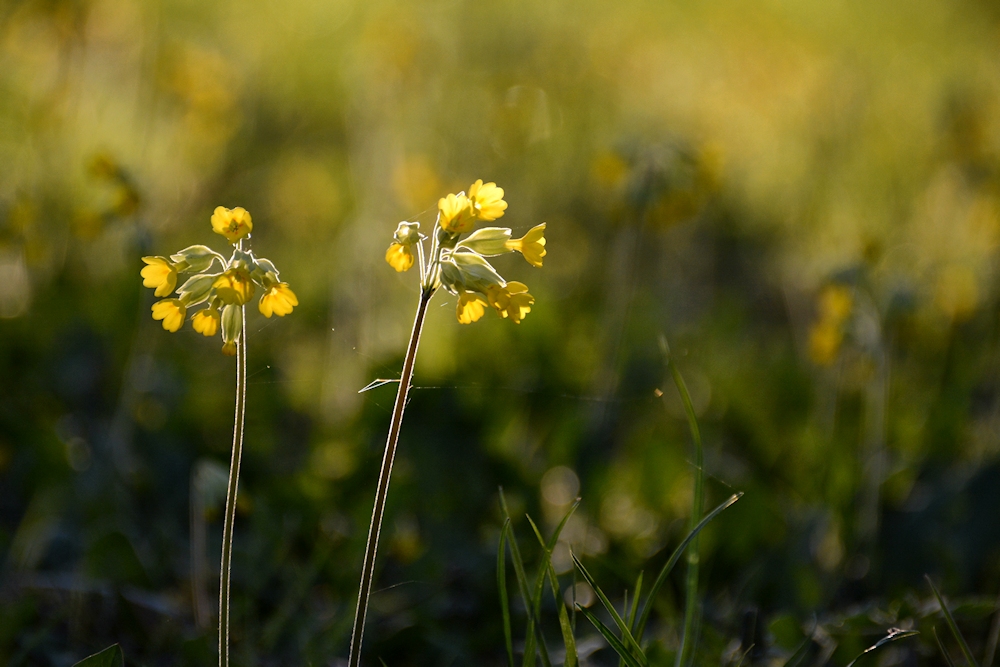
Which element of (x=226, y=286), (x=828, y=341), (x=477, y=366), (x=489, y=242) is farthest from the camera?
(x=477, y=366)

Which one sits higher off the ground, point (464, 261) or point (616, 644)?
point (464, 261)

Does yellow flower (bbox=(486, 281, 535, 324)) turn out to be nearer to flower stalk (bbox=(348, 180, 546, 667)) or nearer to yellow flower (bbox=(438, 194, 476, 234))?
flower stalk (bbox=(348, 180, 546, 667))

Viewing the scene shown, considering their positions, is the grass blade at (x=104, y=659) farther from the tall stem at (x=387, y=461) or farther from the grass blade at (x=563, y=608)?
the grass blade at (x=563, y=608)

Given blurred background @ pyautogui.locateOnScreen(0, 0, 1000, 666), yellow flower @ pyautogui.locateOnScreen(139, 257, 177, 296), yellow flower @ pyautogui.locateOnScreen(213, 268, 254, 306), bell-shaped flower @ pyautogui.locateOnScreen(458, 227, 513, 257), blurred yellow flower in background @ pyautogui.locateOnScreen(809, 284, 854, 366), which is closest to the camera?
yellow flower @ pyautogui.locateOnScreen(213, 268, 254, 306)

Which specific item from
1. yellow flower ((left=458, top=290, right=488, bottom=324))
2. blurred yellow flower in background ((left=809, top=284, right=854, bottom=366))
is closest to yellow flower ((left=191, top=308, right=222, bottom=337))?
yellow flower ((left=458, top=290, right=488, bottom=324))

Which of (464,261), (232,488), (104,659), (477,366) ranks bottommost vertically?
(477,366)

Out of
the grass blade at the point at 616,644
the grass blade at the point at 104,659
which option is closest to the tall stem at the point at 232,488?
the grass blade at the point at 104,659

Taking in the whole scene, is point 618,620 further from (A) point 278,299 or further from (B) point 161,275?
(B) point 161,275

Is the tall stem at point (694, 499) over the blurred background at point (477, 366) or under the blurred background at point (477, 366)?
over

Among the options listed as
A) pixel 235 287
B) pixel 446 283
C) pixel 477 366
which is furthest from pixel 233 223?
pixel 477 366
